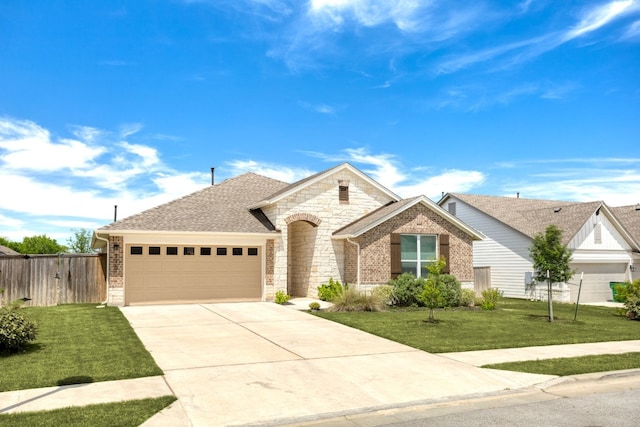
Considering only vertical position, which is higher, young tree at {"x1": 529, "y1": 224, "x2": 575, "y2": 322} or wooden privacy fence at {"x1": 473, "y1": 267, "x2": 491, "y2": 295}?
young tree at {"x1": 529, "y1": 224, "x2": 575, "y2": 322}

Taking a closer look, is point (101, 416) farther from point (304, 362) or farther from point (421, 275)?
point (421, 275)

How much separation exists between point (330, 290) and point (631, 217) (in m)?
25.1

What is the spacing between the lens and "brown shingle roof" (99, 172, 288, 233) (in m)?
19.9

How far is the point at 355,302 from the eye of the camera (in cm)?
1834

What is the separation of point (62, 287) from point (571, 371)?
705 inches

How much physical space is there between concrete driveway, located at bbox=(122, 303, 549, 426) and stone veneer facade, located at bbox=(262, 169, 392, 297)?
25.5 ft

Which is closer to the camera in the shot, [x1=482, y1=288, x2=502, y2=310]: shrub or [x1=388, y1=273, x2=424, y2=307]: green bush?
[x1=388, y1=273, x2=424, y2=307]: green bush

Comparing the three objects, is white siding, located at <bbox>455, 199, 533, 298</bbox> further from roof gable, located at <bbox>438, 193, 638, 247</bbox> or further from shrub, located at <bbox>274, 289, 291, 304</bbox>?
shrub, located at <bbox>274, 289, 291, 304</bbox>

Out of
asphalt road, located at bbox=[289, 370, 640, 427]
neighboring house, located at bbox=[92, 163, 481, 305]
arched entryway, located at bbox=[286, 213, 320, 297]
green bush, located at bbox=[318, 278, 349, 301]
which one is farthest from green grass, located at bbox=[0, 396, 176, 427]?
arched entryway, located at bbox=[286, 213, 320, 297]

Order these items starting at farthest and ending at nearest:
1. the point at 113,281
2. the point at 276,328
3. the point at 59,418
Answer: the point at 113,281, the point at 276,328, the point at 59,418

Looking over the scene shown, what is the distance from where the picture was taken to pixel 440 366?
9.75 m

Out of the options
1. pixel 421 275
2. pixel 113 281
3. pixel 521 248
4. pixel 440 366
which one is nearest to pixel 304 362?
pixel 440 366

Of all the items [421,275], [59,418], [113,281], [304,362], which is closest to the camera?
[59,418]

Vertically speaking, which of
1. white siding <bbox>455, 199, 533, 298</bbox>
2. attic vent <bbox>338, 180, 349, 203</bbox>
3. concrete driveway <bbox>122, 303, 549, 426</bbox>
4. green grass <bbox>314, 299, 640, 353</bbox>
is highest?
attic vent <bbox>338, 180, 349, 203</bbox>
